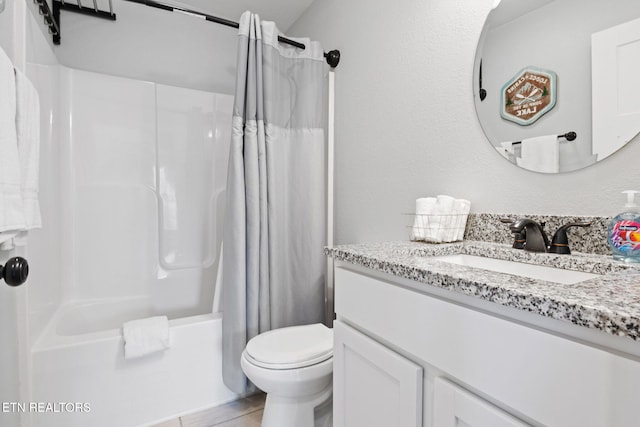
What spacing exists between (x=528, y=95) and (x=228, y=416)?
6.08ft

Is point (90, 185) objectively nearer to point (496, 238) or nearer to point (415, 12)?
point (415, 12)

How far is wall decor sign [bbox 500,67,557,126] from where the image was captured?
0.97 meters

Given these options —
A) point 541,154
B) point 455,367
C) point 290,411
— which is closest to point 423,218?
point 541,154

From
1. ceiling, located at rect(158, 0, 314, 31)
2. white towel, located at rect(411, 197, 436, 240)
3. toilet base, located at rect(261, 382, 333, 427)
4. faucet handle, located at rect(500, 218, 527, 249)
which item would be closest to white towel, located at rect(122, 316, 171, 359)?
toilet base, located at rect(261, 382, 333, 427)

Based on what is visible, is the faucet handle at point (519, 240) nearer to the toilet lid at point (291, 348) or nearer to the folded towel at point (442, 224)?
the folded towel at point (442, 224)

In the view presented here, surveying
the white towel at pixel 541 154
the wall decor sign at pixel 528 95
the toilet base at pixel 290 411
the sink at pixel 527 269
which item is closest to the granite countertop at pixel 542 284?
the sink at pixel 527 269

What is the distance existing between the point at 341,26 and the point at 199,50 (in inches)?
47.3

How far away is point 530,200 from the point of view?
990 millimetres

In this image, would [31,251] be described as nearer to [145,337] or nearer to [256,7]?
[145,337]

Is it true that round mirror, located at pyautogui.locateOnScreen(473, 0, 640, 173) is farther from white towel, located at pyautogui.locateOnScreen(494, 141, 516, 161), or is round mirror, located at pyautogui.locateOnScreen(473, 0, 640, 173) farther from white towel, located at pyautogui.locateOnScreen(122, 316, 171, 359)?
white towel, located at pyautogui.locateOnScreen(122, 316, 171, 359)

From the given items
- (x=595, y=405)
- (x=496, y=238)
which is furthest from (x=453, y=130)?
(x=595, y=405)

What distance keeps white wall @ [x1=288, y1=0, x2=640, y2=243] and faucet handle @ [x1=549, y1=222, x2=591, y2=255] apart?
0.30 ft

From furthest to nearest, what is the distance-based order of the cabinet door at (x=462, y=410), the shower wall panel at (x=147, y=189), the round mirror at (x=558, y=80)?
the shower wall panel at (x=147, y=189) → the round mirror at (x=558, y=80) → the cabinet door at (x=462, y=410)

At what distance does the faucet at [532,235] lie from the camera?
878 millimetres
